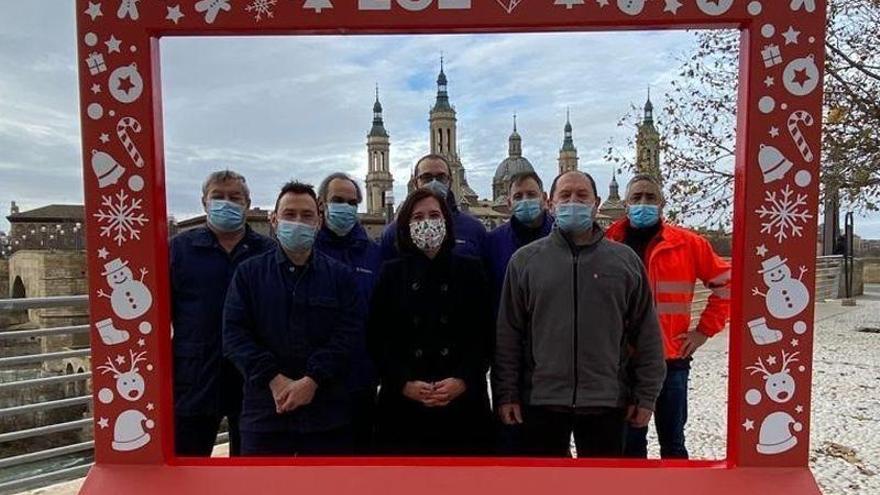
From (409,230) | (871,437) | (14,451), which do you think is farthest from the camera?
(14,451)

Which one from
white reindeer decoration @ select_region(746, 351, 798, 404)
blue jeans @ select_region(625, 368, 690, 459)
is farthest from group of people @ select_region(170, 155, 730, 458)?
blue jeans @ select_region(625, 368, 690, 459)

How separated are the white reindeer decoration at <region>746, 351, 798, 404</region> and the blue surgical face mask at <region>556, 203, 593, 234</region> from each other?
0.82 metres

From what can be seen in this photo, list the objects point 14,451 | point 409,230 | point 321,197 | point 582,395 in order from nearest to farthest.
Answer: point 582,395 → point 409,230 → point 321,197 → point 14,451

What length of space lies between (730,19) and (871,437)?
5.68m

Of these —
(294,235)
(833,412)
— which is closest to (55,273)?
(294,235)

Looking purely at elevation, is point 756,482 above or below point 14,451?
above

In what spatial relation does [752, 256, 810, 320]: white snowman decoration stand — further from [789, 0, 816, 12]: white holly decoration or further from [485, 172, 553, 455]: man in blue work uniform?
[485, 172, 553, 455]: man in blue work uniform

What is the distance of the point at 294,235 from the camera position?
8.45 ft

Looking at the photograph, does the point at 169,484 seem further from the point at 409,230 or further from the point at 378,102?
the point at 378,102

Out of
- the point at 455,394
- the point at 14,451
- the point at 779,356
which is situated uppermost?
the point at 779,356

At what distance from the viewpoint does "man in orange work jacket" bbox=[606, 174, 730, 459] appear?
126 inches

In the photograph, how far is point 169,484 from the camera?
2.05 m

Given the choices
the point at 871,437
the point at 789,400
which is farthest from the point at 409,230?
the point at 871,437

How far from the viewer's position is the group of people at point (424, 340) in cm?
244
